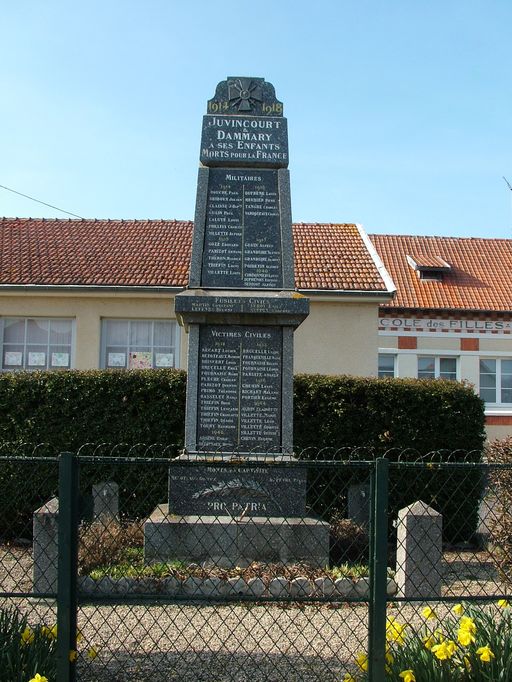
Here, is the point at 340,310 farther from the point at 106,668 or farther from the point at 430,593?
the point at 106,668

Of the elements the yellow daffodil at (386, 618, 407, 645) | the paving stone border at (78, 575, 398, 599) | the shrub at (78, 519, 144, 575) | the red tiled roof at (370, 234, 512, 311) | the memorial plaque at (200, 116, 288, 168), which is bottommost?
the paving stone border at (78, 575, 398, 599)

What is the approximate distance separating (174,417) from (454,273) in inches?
629

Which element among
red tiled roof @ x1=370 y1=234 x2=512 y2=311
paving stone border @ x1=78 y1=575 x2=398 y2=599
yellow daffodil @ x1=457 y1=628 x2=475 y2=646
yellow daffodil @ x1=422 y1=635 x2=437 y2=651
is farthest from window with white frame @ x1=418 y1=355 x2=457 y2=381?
yellow daffodil @ x1=457 y1=628 x2=475 y2=646

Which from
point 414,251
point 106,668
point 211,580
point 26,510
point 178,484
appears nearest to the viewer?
point 106,668

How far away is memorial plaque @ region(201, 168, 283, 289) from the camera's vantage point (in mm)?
7902

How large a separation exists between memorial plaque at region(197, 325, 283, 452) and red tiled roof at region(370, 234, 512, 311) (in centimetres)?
1380

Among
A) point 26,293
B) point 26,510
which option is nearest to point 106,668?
point 26,510

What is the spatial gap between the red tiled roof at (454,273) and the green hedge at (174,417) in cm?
1144

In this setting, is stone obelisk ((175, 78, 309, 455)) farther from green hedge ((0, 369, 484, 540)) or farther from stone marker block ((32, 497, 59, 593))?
green hedge ((0, 369, 484, 540))

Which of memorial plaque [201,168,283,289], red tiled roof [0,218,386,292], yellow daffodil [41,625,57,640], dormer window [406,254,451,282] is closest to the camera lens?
yellow daffodil [41,625,57,640]

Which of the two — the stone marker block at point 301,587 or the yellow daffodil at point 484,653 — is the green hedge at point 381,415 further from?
the yellow daffodil at point 484,653

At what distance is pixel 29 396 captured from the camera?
9.71 meters

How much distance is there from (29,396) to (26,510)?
4.78 feet

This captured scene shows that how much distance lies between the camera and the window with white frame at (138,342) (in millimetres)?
14977
